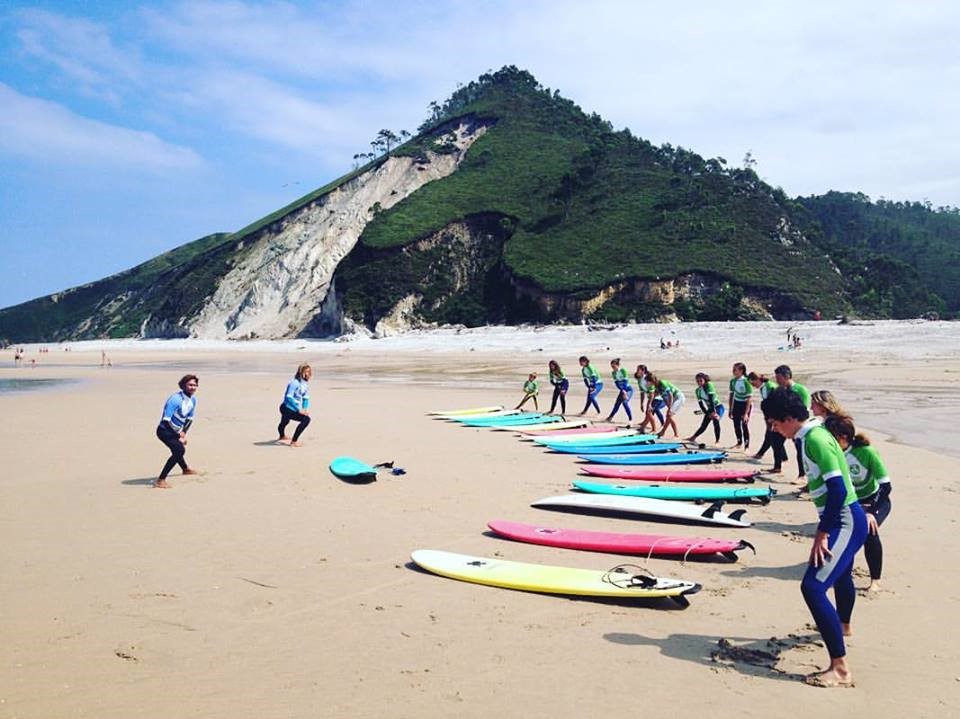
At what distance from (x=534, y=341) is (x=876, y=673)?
4086 centimetres

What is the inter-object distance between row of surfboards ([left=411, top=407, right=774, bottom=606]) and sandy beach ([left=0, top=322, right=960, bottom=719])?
0.15 meters

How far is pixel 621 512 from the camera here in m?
8.07

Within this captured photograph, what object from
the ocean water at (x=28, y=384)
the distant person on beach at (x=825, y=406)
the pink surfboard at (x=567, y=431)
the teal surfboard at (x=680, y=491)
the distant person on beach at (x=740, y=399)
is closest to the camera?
the distant person on beach at (x=825, y=406)

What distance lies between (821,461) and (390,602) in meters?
3.13

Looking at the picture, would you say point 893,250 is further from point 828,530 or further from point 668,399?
point 828,530

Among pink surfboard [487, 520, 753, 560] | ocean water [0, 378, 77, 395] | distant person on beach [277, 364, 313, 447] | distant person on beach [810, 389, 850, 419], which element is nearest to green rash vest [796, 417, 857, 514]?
distant person on beach [810, 389, 850, 419]

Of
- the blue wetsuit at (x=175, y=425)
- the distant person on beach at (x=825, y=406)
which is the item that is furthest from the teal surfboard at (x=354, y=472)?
the distant person on beach at (x=825, y=406)

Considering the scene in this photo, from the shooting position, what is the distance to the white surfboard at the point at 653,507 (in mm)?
7617

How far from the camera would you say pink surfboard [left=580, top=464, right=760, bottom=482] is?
9.84 meters

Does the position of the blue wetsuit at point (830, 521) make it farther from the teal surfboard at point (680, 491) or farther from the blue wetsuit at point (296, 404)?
the blue wetsuit at point (296, 404)

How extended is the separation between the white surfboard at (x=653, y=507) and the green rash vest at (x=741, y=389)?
400cm

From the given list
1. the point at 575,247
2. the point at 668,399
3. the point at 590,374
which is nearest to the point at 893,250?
the point at 575,247

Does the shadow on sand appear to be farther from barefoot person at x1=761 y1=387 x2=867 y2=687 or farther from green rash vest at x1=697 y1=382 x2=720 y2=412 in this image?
green rash vest at x1=697 y1=382 x2=720 y2=412

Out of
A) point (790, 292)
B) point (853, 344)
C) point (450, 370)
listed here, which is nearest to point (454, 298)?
point (790, 292)
